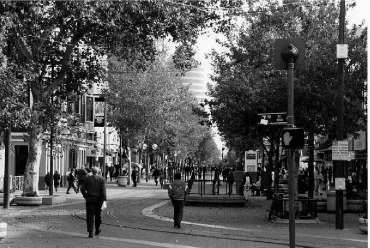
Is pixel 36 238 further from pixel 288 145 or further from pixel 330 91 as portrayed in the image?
pixel 330 91

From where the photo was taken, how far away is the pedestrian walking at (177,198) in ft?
58.5

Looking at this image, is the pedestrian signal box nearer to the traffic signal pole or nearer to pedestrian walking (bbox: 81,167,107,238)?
the traffic signal pole

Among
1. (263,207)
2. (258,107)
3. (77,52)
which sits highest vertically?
(77,52)

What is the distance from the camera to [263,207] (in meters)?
27.0

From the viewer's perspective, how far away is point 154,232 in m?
16.7

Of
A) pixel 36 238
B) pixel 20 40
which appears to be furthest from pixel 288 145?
pixel 20 40

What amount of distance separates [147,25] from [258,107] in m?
6.15

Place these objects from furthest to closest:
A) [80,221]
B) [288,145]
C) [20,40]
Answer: [20,40] < [80,221] < [288,145]

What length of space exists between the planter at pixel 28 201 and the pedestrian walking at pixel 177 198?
10.1 metres

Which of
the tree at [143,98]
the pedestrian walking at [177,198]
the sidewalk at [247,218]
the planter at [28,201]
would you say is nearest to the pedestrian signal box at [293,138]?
the sidewalk at [247,218]

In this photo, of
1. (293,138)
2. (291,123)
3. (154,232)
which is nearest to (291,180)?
(293,138)

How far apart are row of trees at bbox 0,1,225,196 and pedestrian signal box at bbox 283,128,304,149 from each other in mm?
11277

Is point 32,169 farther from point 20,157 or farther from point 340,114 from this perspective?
point 20,157

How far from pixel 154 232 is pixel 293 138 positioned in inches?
255
